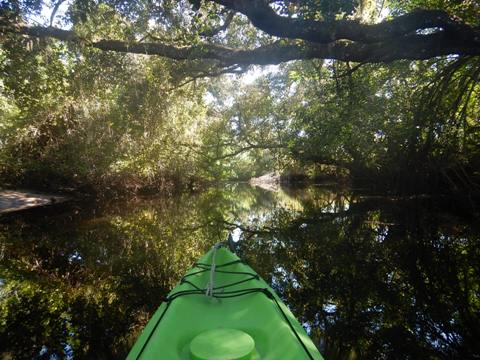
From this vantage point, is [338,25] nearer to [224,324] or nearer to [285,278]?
[285,278]

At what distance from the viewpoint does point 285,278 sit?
4469 mm

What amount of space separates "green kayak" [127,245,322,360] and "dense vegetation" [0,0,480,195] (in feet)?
13.6

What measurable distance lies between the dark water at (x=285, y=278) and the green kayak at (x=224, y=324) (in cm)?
80

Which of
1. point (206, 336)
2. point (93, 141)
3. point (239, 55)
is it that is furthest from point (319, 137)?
point (206, 336)

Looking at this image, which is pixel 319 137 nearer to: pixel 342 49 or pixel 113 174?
pixel 342 49

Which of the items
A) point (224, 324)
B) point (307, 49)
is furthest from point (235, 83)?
point (224, 324)

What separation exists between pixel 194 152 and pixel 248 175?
2380 cm

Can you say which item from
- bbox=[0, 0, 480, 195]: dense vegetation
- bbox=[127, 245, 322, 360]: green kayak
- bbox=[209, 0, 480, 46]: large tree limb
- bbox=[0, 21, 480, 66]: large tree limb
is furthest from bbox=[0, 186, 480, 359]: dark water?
bbox=[209, 0, 480, 46]: large tree limb

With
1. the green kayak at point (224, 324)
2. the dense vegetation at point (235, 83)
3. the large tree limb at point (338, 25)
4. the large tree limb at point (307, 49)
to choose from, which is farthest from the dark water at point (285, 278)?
the large tree limb at point (338, 25)

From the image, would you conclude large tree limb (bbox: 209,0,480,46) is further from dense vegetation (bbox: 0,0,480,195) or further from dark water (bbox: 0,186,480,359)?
dark water (bbox: 0,186,480,359)

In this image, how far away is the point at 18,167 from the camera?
39.3ft

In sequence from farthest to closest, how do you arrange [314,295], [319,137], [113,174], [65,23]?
[113,174] → [319,137] → [65,23] → [314,295]

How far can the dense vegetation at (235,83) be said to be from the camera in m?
5.88

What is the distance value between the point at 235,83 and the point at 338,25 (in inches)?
481
